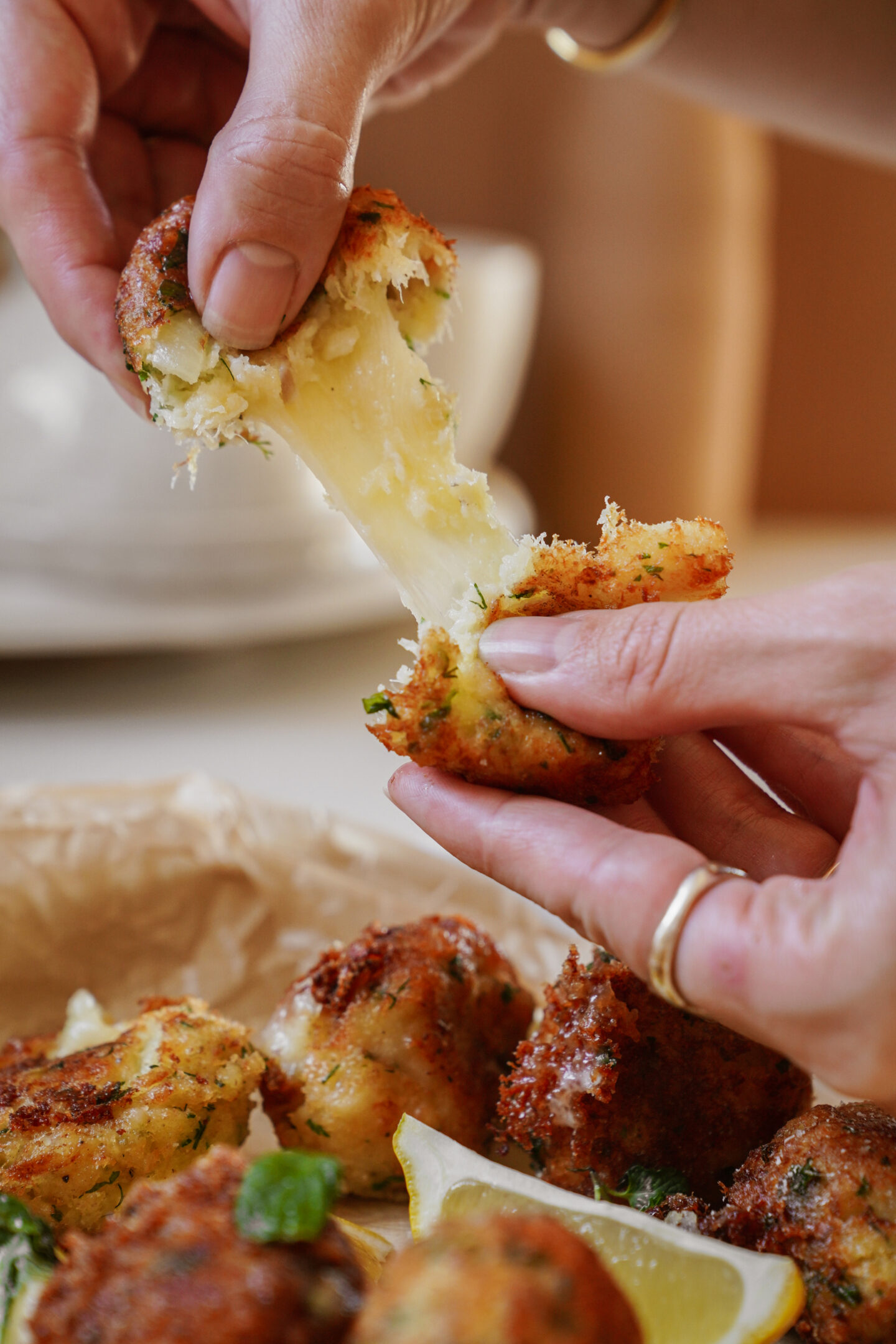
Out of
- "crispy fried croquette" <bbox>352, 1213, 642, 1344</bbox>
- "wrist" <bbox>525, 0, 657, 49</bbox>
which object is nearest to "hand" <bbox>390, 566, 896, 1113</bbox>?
"crispy fried croquette" <bbox>352, 1213, 642, 1344</bbox>

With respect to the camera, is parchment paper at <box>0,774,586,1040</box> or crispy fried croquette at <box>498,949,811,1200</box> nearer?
crispy fried croquette at <box>498,949,811,1200</box>

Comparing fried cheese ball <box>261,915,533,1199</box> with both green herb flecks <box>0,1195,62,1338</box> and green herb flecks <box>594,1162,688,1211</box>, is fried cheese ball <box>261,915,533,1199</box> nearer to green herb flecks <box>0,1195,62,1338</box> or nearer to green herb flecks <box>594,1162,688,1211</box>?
green herb flecks <box>594,1162,688,1211</box>

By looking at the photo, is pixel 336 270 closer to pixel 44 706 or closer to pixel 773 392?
pixel 44 706

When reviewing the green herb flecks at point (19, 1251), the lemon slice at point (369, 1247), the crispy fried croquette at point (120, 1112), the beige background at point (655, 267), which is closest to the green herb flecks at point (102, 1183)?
the crispy fried croquette at point (120, 1112)

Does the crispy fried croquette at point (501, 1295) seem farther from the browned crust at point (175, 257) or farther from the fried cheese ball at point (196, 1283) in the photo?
the browned crust at point (175, 257)

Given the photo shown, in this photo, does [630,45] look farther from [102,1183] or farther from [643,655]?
[102,1183]

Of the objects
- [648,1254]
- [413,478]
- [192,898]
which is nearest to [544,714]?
[413,478]

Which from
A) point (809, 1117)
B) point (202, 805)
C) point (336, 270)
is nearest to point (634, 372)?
point (202, 805)
